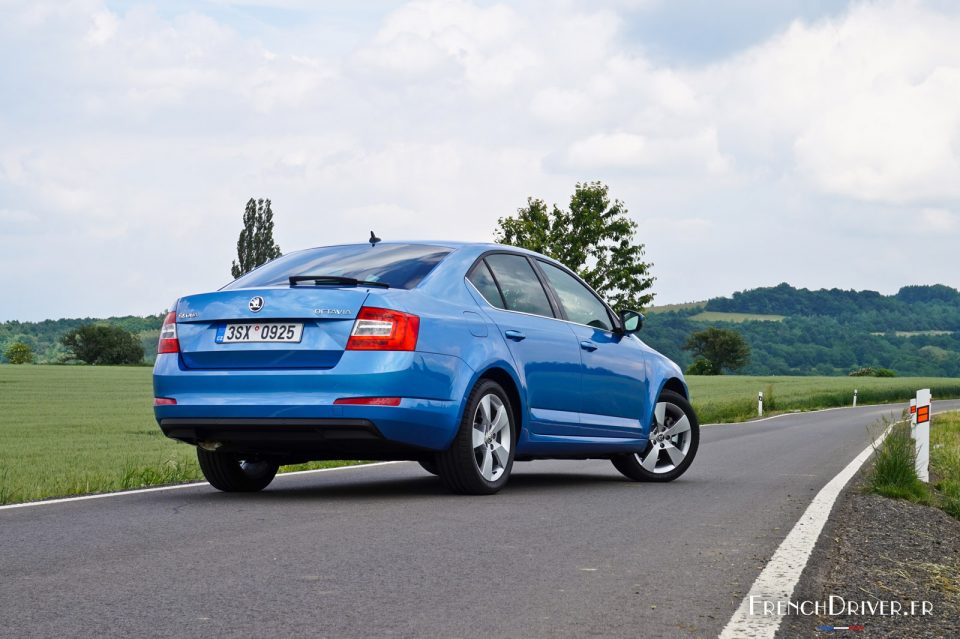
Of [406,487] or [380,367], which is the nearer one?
[380,367]

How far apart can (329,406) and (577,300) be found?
10.0ft

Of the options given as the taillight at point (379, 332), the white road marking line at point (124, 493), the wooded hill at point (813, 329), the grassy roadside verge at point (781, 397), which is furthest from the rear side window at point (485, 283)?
the wooded hill at point (813, 329)

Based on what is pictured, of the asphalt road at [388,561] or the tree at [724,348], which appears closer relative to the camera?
the asphalt road at [388,561]

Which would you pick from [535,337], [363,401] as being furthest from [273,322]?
[535,337]

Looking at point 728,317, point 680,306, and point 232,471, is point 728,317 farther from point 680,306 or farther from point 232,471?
point 232,471

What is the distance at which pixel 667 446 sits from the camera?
10.5 m

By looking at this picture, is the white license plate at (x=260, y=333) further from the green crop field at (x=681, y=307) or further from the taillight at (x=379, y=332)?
the green crop field at (x=681, y=307)

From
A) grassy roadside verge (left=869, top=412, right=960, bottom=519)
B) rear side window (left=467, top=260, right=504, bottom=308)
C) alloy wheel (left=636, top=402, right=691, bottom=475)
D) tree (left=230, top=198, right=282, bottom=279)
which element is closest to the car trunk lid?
rear side window (left=467, top=260, right=504, bottom=308)

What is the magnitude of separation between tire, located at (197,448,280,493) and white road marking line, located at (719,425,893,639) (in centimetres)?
396

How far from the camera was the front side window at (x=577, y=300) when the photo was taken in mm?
9703

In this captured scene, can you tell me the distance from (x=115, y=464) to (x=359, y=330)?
7693 millimetres

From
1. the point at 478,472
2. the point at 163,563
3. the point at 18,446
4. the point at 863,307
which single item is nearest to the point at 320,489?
the point at 478,472

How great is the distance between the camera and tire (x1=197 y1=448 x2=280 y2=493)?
8711 mm

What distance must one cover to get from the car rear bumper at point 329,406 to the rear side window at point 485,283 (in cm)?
83
